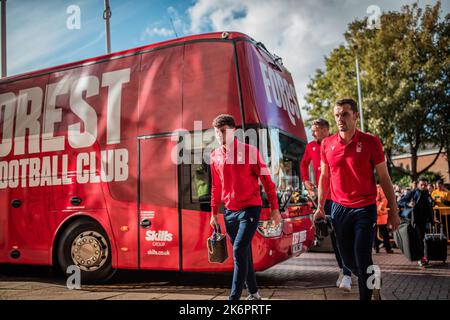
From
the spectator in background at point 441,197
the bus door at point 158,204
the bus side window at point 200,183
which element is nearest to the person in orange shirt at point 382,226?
the spectator in background at point 441,197

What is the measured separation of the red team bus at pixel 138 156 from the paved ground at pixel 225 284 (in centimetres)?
39

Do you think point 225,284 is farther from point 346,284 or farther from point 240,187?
point 240,187

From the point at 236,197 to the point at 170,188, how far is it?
1905 mm

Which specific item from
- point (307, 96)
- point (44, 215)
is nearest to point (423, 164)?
point (307, 96)

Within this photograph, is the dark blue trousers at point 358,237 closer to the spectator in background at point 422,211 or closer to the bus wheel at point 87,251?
the bus wheel at point 87,251

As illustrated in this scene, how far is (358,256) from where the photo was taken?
3.76 metres

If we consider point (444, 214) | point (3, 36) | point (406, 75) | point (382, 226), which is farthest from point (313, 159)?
point (406, 75)

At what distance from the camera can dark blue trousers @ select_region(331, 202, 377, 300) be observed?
372 cm

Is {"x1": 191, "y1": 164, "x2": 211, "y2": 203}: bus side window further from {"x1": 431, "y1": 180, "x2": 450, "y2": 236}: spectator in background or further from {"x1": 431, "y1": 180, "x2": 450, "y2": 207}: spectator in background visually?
{"x1": 431, "y1": 180, "x2": 450, "y2": 207}: spectator in background

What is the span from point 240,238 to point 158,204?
2.15 meters

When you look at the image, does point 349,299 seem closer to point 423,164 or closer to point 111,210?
point 111,210

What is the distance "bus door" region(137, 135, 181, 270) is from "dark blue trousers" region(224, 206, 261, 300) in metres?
1.72

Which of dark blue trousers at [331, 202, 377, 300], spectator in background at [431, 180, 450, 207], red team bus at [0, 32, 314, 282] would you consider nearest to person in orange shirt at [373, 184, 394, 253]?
spectator in background at [431, 180, 450, 207]
